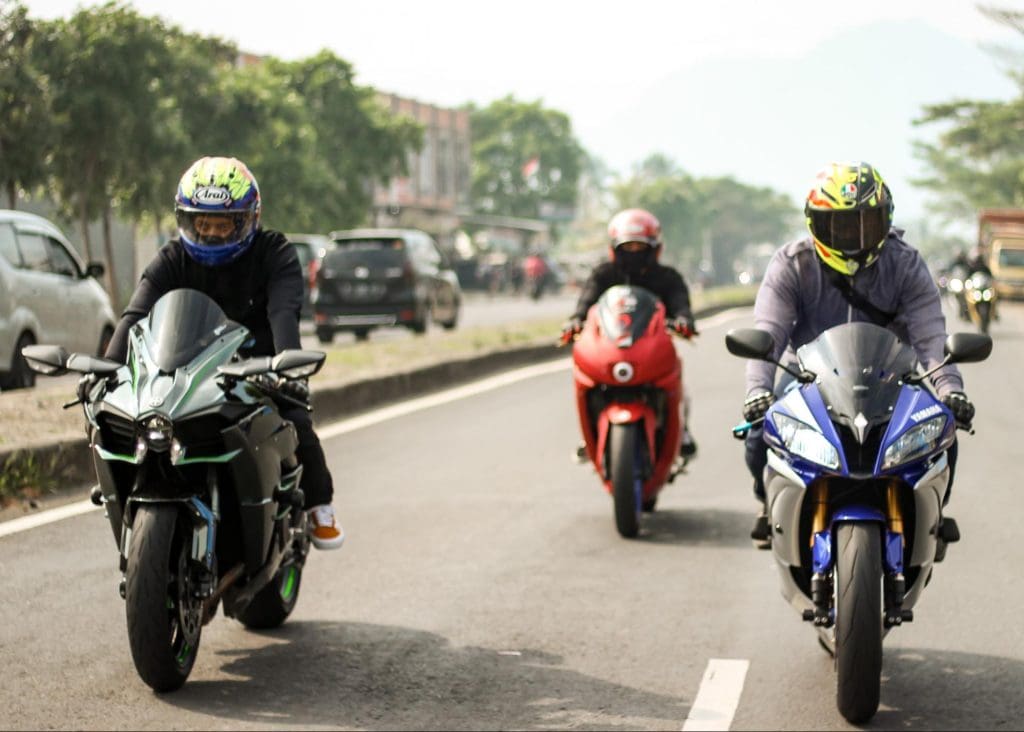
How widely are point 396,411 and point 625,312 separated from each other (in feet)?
20.6

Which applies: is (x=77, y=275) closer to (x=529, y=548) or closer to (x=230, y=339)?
(x=529, y=548)

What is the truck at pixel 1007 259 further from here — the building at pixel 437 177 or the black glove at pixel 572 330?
the building at pixel 437 177

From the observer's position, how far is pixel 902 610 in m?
5.53

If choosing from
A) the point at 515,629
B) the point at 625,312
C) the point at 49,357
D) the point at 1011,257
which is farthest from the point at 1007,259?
the point at 49,357

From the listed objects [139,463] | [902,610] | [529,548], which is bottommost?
[529,548]

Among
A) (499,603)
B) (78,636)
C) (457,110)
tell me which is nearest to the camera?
(78,636)

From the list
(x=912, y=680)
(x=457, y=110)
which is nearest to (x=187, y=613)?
(x=912, y=680)

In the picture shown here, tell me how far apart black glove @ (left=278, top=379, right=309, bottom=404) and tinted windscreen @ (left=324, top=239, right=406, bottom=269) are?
72.0 ft

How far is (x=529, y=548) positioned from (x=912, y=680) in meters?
2.95

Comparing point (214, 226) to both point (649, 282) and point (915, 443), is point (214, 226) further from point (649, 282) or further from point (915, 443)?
point (649, 282)

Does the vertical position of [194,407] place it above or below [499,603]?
above

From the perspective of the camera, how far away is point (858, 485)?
18.6ft

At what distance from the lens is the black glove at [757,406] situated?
19.8ft

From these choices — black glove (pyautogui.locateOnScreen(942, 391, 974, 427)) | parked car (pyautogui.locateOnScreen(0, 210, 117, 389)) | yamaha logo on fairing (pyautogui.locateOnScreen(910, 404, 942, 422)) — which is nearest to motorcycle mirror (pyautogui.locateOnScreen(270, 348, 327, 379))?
yamaha logo on fairing (pyautogui.locateOnScreen(910, 404, 942, 422))
